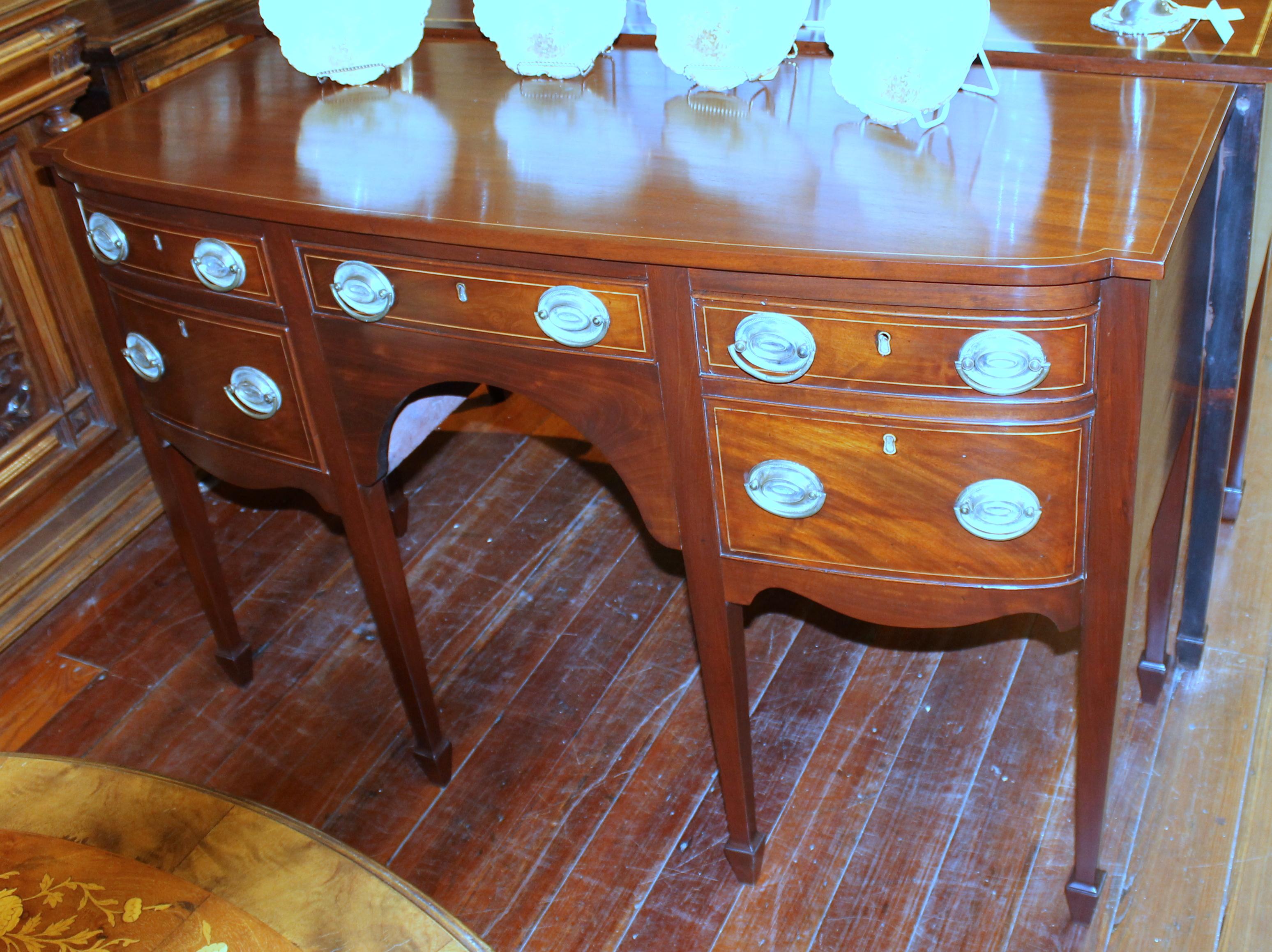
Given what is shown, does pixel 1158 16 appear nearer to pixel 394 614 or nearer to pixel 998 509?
pixel 998 509

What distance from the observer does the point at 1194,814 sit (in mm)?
1607

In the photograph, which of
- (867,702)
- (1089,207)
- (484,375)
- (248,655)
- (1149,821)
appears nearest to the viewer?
(1089,207)

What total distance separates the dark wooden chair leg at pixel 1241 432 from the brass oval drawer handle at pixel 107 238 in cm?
147

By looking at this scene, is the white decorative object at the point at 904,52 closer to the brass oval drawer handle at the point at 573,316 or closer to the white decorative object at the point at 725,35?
the white decorative object at the point at 725,35

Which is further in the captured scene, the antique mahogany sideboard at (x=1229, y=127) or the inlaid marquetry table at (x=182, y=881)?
the antique mahogany sideboard at (x=1229, y=127)

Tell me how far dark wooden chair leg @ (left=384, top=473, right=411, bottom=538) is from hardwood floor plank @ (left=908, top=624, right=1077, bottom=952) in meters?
1.06

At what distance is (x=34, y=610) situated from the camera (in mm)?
2100

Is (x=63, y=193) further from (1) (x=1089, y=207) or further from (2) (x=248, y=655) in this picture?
(1) (x=1089, y=207)

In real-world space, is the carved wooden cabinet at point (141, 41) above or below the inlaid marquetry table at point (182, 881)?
above

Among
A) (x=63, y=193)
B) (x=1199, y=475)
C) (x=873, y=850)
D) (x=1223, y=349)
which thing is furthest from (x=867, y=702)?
(x=63, y=193)

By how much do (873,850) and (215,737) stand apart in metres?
0.97

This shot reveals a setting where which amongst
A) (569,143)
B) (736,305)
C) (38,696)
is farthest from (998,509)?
(38,696)

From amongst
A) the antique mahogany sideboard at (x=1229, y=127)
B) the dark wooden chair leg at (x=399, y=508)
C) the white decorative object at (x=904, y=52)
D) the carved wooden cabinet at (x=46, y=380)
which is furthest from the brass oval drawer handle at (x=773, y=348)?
the carved wooden cabinet at (x=46, y=380)

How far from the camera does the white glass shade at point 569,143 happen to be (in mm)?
1224
